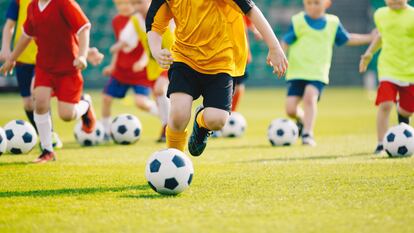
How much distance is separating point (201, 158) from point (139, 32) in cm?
337

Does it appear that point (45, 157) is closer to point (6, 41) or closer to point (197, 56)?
point (6, 41)

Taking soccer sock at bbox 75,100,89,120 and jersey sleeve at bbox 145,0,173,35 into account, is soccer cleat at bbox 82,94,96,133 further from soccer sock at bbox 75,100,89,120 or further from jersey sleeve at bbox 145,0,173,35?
jersey sleeve at bbox 145,0,173,35

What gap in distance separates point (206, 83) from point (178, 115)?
15.4 inches

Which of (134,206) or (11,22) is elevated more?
(11,22)

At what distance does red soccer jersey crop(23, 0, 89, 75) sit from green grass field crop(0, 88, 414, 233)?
1.06m

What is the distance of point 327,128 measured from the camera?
12.4 metres

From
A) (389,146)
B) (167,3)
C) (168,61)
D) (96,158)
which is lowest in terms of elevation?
(96,158)

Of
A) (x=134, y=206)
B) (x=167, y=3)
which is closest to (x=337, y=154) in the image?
(x=167, y=3)

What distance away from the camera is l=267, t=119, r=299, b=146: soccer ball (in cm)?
948

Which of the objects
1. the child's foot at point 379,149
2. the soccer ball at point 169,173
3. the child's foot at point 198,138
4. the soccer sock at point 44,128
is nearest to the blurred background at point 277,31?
the soccer sock at point 44,128

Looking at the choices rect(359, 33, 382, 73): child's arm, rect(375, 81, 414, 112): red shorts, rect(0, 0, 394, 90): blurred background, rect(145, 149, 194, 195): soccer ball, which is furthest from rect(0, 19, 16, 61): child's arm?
rect(0, 0, 394, 90): blurred background

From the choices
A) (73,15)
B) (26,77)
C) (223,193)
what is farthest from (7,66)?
(223,193)

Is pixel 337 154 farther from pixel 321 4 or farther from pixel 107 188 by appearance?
pixel 107 188

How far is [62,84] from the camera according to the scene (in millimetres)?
7629
